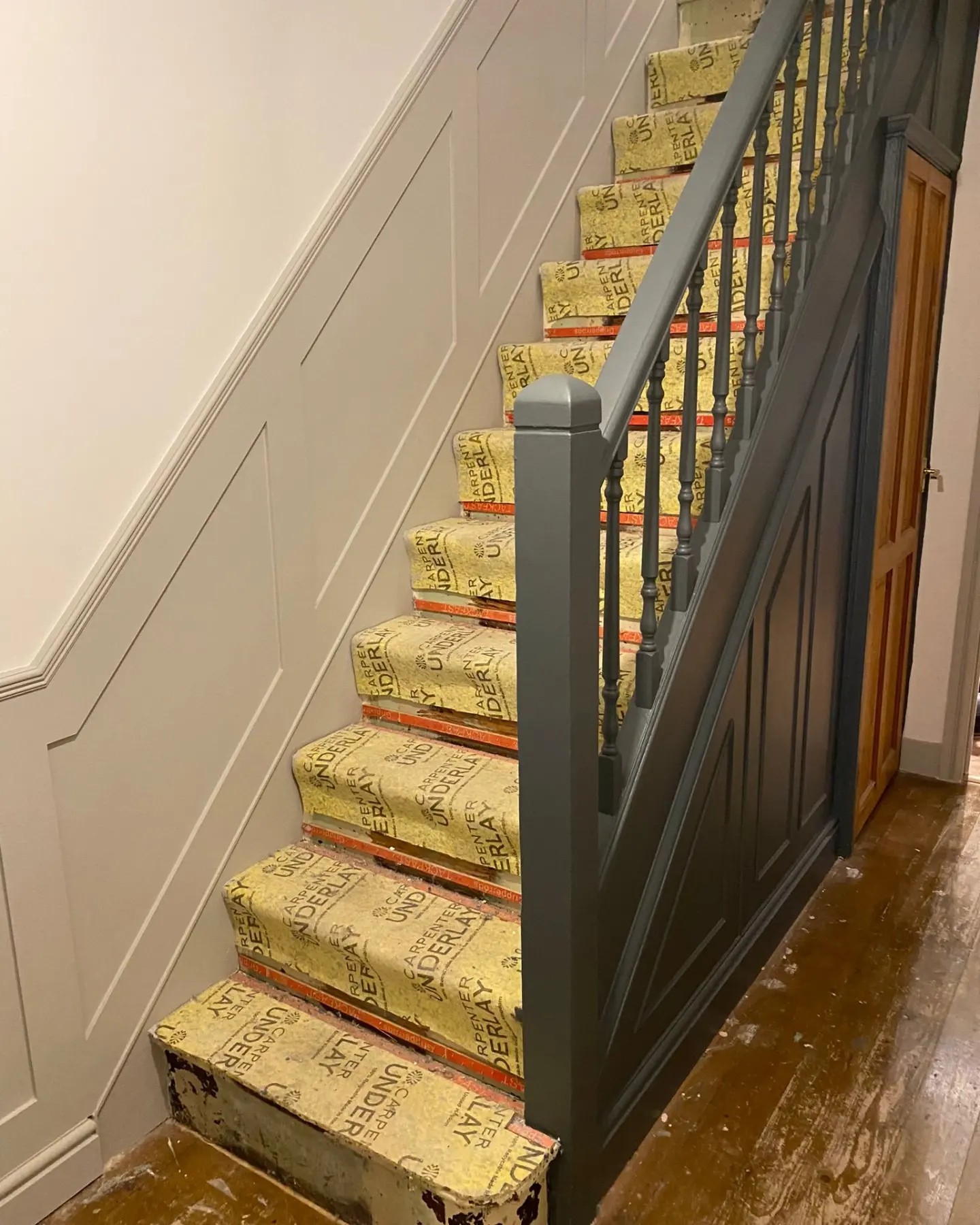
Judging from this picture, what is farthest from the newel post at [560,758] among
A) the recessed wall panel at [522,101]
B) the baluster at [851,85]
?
the recessed wall panel at [522,101]

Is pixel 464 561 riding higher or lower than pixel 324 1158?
higher

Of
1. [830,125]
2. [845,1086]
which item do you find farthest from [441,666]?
[830,125]

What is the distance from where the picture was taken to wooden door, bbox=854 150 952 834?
261 cm

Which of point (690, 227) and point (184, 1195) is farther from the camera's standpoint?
point (184, 1195)

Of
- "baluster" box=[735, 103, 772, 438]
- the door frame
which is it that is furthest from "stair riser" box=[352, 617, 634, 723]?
the door frame

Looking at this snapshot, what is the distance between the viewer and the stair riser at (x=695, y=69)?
9.17 feet

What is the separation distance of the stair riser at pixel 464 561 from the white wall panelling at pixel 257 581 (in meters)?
0.06

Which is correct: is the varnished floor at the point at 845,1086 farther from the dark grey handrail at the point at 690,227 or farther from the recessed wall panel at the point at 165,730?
the dark grey handrail at the point at 690,227

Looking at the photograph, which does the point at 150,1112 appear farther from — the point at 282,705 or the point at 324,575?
the point at 324,575

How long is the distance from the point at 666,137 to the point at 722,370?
145 centimetres

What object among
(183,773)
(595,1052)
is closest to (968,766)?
(595,1052)

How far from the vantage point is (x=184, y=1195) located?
1.72m

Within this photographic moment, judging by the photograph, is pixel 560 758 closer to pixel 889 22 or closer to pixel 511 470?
pixel 511 470

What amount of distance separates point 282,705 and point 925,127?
2.23 meters
